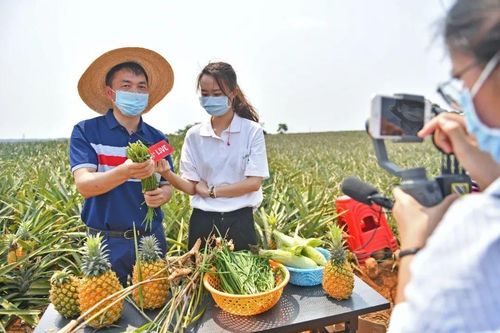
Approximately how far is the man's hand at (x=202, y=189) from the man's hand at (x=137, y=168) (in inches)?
22.5

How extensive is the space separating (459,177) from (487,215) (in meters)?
0.38

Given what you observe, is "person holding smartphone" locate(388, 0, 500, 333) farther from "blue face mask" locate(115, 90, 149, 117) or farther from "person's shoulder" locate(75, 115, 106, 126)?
"person's shoulder" locate(75, 115, 106, 126)

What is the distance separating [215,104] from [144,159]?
0.78m

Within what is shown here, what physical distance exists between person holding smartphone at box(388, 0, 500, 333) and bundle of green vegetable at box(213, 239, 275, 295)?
1056 millimetres

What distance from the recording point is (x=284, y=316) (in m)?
1.84

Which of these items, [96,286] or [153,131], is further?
[153,131]

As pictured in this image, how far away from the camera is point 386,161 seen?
124cm

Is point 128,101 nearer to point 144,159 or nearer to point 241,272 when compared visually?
point 144,159

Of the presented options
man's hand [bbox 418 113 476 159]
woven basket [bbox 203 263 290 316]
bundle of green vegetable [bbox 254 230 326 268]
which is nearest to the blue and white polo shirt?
woven basket [bbox 203 263 290 316]

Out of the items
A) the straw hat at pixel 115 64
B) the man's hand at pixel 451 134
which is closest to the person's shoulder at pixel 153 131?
the straw hat at pixel 115 64

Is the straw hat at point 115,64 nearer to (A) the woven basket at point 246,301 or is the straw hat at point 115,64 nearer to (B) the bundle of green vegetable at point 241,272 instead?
(B) the bundle of green vegetable at point 241,272

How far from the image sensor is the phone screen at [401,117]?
3.92 ft

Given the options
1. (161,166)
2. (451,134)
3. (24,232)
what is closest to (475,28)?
(451,134)

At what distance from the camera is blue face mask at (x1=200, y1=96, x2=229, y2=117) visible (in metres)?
2.61
